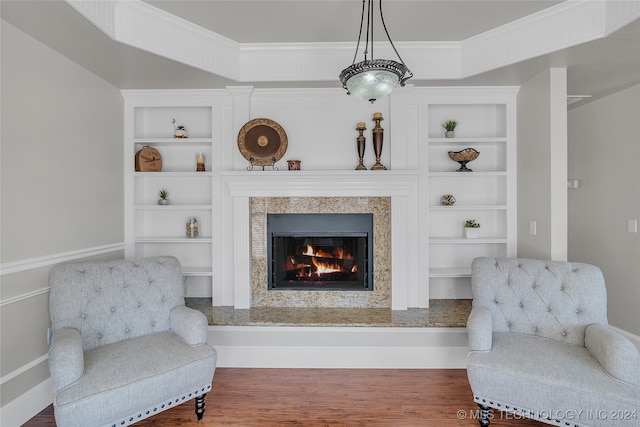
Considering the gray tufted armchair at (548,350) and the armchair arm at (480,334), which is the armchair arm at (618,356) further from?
the armchair arm at (480,334)

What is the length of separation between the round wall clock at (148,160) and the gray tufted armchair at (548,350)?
2.95 meters

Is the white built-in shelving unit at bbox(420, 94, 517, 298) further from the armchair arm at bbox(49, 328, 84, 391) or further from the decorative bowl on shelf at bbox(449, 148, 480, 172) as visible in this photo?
the armchair arm at bbox(49, 328, 84, 391)

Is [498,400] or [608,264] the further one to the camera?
[608,264]

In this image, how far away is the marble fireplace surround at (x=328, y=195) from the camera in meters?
3.02

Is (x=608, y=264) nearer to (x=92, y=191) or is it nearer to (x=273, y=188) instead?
(x=273, y=188)

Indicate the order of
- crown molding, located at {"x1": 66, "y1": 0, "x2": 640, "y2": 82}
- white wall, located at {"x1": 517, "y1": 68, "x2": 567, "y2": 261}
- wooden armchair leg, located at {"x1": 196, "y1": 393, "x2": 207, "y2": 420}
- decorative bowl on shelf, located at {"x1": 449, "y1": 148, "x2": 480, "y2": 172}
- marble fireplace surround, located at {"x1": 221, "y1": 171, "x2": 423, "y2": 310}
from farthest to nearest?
decorative bowl on shelf, located at {"x1": 449, "y1": 148, "x2": 480, "y2": 172} → marble fireplace surround, located at {"x1": 221, "y1": 171, "x2": 423, "y2": 310} → white wall, located at {"x1": 517, "y1": 68, "x2": 567, "y2": 261} → crown molding, located at {"x1": 66, "y1": 0, "x2": 640, "y2": 82} → wooden armchair leg, located at {"x1": 196, "y1": 393, "x2": 207, "y2": 420}

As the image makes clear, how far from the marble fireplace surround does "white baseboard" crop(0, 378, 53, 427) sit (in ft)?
4.56

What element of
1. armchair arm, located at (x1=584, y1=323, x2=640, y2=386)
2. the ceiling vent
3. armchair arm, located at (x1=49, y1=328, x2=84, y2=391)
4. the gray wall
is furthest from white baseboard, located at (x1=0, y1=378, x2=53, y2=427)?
the ceiling vent

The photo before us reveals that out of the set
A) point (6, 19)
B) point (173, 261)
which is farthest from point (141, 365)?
point (6, 19)

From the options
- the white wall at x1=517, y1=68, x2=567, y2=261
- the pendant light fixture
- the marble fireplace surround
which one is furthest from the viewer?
the marble fireplace surround

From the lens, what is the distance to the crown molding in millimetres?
2217

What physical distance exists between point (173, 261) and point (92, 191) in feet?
3.11

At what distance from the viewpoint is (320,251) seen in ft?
10.8

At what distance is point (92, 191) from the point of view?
277 cm
